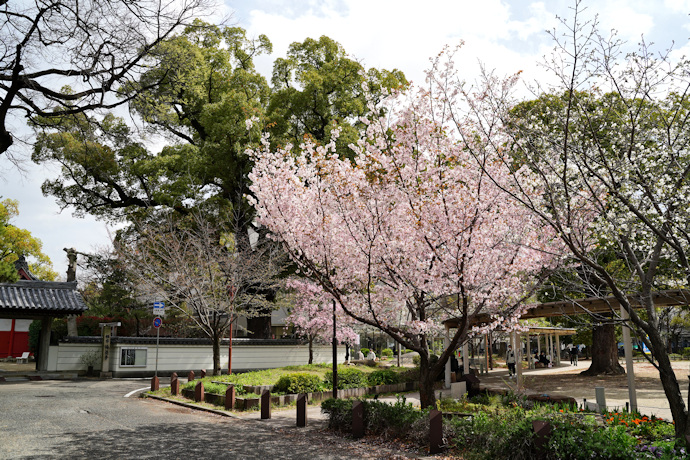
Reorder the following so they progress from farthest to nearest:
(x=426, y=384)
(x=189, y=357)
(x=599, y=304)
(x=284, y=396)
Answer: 1. (x=189, y=357)
2. (x=284, y=396)
3. (x=599, y=304)
4. (x=426, y=384)

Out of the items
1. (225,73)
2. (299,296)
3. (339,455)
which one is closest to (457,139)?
(339,455)

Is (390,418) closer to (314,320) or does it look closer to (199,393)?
(199,393)

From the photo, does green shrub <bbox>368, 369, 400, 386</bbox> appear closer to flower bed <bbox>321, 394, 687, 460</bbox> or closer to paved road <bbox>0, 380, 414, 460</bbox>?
paved road <bbox>0, 380, 414, 460</bbox>

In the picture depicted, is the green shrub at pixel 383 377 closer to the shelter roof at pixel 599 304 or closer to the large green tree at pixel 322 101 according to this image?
the shelter roof at pixel 599 304

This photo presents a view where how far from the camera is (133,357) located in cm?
2373

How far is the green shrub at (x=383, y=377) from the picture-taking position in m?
18.5

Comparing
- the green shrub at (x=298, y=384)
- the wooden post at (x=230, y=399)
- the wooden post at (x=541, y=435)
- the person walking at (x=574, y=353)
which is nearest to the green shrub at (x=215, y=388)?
the wooden post at (x=230, y=399)

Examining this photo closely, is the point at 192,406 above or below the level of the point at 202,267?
below

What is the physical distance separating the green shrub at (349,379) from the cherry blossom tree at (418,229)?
700 centimetres

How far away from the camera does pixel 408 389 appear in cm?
1959

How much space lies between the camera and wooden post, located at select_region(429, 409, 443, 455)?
8.44 m

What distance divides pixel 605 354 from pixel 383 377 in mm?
12270

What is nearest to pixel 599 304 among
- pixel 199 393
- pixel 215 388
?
pixel 215 388

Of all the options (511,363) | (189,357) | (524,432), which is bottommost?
(511,363)
